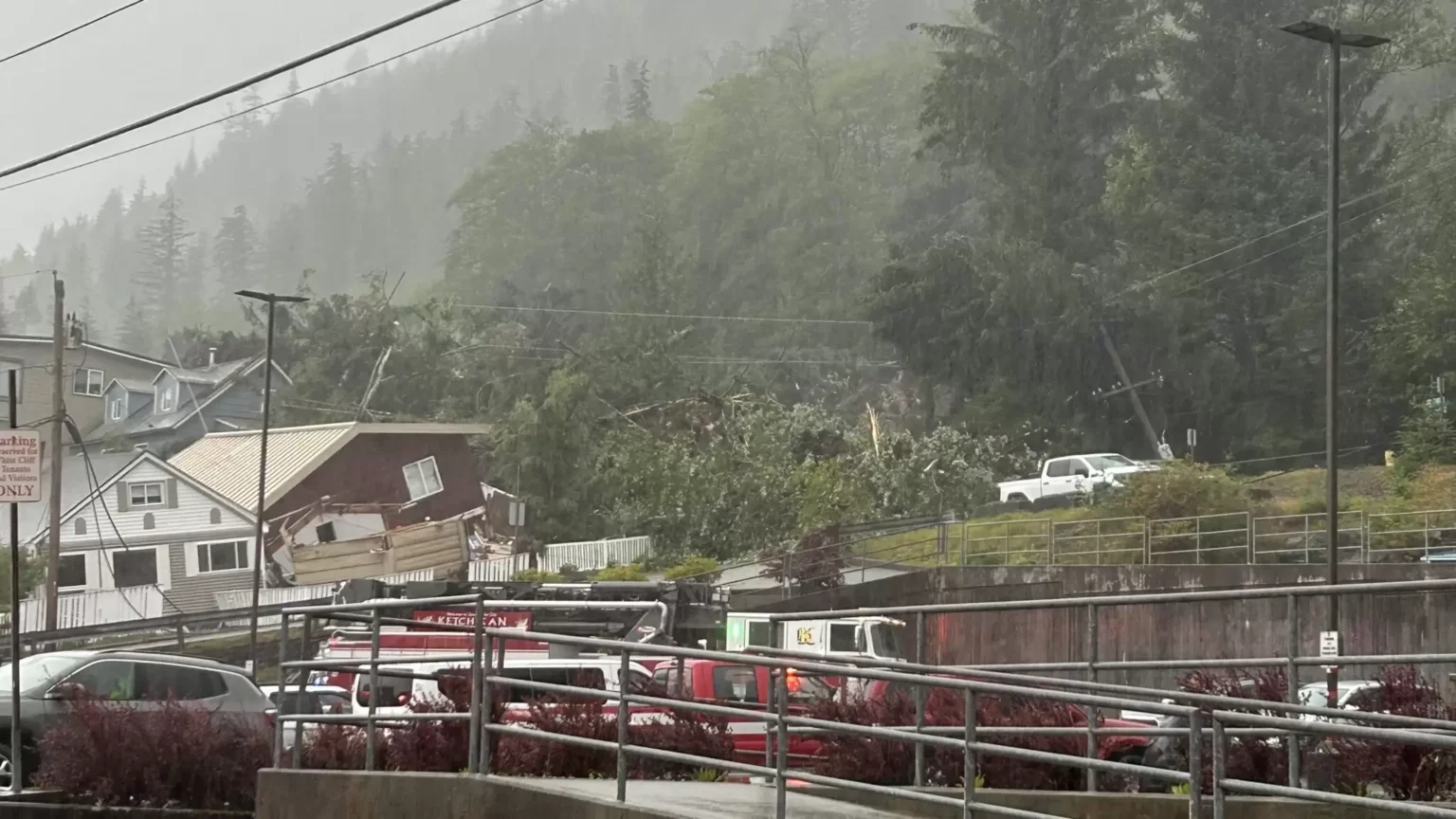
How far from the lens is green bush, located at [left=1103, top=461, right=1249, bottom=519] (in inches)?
1923

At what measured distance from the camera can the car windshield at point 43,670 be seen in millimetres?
17172

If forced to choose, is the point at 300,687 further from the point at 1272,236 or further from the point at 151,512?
the point at 1272,236

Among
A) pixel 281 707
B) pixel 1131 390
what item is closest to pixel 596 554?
pixel 1131 390

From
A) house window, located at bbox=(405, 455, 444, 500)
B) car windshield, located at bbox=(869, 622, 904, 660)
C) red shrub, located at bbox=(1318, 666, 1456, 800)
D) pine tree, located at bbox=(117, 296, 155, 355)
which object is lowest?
car windshield, located at bbox=(869, 622, 904, 660)

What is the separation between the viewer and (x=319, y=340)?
4063 inches

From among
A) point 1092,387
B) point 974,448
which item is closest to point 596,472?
point 974,448

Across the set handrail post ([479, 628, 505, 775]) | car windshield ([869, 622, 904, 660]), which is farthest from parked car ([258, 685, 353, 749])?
car windshield ([869, 622, 904, 660])

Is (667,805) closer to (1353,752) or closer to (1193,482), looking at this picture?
(1353,752)

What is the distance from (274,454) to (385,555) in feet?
26.2

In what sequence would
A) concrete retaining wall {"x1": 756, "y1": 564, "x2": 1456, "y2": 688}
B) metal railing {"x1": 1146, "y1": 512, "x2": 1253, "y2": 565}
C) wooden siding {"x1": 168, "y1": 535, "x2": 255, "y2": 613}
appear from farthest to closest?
1. wooden siding {"x1": 168, "y1": 535, "x2": 255, "y2": 613}
2. metal railing {"x1": 1146, "y1": 512, "x2": 1253, "y2": 565}
3. concrete retaining wall {"x1": 756, "y1": 564, "x2": 1456, "y2": 688}

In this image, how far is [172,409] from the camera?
8956cm

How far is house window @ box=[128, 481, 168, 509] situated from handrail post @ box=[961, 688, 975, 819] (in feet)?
213

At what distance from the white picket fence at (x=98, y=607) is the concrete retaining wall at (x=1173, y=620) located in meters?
32.5

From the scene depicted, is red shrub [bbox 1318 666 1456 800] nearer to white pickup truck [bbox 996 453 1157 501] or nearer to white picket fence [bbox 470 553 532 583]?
white pickup truck [bbox 996 453 1157 501]
